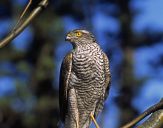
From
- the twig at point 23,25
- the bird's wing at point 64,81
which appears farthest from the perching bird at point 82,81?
the twig at point 23,25

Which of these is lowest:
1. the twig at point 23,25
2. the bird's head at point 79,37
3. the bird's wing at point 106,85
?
the bird's wing at point 106,85

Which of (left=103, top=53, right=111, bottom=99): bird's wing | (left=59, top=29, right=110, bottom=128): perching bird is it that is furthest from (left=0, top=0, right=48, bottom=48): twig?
(left=103, top=53, right=111, bottom=99): bird's wing

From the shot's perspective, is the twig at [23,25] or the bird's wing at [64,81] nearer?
the twig at [23,25]

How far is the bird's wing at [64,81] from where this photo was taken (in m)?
7.29

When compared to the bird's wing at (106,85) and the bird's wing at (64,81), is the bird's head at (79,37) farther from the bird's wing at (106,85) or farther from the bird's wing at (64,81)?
the bird's wing at (106,85)

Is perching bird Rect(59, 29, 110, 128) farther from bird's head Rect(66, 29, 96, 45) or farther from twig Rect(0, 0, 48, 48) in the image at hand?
twig Rect(0, 0, 48, 48)

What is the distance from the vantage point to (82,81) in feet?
24.2

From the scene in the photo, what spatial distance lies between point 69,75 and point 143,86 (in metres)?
18.1

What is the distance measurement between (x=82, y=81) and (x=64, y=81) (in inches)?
7.8

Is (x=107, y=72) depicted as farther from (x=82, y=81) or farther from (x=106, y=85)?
(x=82, y=81)

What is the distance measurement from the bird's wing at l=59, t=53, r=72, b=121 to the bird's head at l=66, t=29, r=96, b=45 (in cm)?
17

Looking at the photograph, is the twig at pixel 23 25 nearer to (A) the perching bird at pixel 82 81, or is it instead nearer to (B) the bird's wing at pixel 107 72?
(A) the perching bird at pixel 82 81

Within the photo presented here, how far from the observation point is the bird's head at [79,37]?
733cm

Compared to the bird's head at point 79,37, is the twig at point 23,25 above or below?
above
